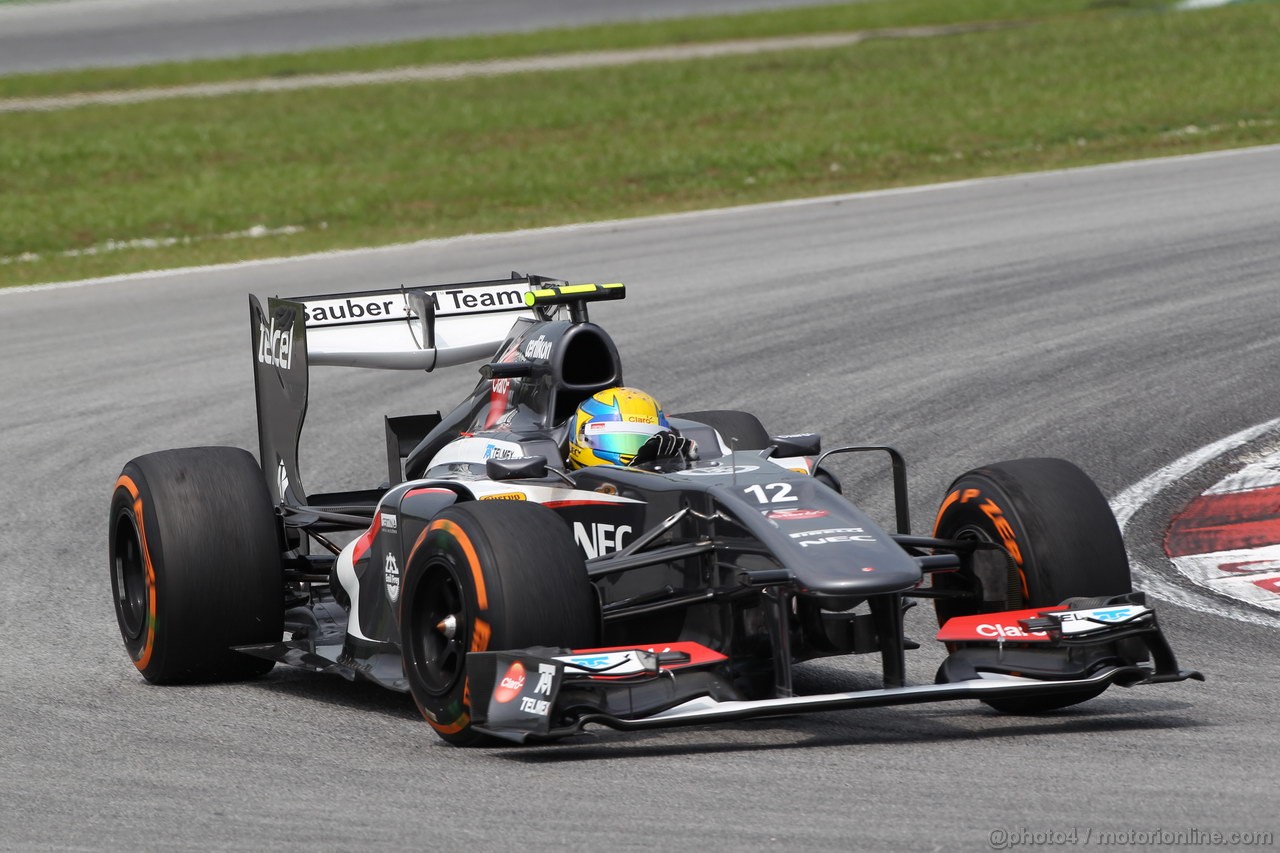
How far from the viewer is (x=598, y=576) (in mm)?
6551

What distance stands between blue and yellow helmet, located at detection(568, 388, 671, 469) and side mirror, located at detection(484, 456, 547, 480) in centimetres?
29

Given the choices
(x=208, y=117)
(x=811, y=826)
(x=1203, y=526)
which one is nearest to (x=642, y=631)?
(x=811, y=826)

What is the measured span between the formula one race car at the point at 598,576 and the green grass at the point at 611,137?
485 inches

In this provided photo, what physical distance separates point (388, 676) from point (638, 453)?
3.97ft

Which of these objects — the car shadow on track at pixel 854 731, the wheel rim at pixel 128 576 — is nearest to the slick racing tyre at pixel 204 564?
the wheel rim at pixel 128 576

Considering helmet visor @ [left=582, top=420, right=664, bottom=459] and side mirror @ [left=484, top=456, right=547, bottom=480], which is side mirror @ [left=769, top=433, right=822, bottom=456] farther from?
side mirror @ [left=484, top=456, right=547, bottom=480]

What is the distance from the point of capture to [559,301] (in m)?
8.01

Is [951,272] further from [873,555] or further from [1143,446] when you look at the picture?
[873,555]

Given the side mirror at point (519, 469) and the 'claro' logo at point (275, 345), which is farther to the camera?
the 'claro' logo at point (275, 345)

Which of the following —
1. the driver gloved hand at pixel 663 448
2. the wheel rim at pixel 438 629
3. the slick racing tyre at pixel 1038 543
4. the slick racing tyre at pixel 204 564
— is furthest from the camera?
the slick racing tyre at pixel 204 564

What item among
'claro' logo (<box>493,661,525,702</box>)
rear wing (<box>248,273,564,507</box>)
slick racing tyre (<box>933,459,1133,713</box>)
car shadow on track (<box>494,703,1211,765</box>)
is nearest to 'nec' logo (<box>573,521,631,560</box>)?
car shadow on track (<box>494,703,1211,765</box>)

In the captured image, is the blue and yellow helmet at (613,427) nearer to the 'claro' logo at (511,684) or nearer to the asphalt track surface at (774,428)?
the asphalt track surface at (774,428)

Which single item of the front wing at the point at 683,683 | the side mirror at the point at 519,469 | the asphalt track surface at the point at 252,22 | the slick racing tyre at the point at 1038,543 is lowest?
the front wing at the point at 683,683

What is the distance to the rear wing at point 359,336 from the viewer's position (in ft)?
28.6
